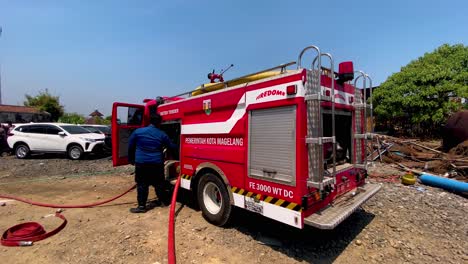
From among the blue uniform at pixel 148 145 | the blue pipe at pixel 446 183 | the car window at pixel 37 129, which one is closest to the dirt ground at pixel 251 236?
the blue pipe at pixel 446 183

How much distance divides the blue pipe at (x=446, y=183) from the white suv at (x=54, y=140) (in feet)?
39.6

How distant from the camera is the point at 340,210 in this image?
332 centimetres

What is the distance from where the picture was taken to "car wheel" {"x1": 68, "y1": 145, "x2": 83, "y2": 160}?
11.3 meters

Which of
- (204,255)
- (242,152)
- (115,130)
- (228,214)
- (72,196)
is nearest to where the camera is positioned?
(204,255)

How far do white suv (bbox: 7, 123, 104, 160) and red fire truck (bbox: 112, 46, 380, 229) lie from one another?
8.02m

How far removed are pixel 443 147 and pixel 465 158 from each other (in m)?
2.89

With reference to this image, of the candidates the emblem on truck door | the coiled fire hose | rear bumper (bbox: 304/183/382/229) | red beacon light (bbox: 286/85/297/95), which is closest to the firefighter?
the emblem on truck door

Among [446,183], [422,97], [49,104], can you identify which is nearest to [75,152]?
[446,183]

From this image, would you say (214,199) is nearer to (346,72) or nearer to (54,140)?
(346,72)

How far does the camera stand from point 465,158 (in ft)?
25.8

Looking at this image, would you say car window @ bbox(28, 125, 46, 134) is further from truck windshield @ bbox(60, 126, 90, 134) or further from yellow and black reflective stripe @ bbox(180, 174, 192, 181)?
yellow and black reflective stripe @ bbox(180, 174, 192, 181)

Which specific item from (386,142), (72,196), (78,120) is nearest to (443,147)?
(386,142)

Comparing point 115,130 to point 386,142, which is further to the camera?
point 386,142

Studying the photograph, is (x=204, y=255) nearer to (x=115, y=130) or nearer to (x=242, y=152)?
(x=242, y=152)
